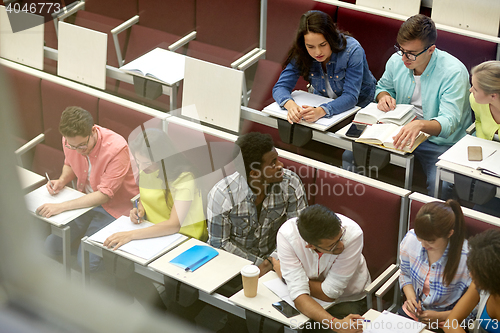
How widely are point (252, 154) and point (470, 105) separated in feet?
2.27

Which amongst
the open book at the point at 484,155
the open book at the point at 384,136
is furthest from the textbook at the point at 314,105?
the open book at the point at 484,155

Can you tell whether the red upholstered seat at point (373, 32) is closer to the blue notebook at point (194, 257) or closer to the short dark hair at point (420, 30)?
the short dark hair at point (420, 30)

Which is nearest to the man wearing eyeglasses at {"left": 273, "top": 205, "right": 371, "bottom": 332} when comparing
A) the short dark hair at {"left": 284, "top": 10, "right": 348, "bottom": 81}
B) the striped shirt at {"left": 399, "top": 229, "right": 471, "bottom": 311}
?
the striped shirt at {"left": 399, "top": 229, "right": 471, "bottom": 311}

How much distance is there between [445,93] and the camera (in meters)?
1.59

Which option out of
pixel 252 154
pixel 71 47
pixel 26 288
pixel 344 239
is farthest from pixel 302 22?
pixel 26 288

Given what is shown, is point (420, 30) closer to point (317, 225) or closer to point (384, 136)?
point (384, 136)

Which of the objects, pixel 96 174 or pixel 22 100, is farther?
pixel 96 174

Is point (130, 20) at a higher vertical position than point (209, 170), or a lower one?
higher

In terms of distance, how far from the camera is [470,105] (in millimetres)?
1579

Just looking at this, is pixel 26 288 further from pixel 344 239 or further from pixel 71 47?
pixel 71 47

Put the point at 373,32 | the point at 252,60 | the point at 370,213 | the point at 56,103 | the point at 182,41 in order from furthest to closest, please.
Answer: the point at 182,41, the point at 252,60, the point at 373,32, the point at 56,103, the point at 370,213

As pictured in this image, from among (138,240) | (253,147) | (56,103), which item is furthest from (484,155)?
(56,103)

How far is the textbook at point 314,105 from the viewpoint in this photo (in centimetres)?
165

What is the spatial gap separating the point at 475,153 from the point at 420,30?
410 millimetres
